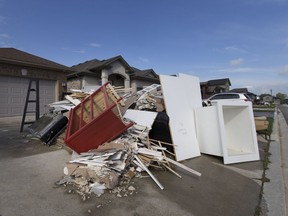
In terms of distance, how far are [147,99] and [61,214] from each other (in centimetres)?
487

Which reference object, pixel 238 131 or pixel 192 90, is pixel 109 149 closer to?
pixel 192 90

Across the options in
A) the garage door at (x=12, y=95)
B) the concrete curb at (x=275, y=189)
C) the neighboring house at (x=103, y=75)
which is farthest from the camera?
the neighboring house at (x=103, y=75)

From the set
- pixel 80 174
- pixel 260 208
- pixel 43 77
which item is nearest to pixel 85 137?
pixel 80 174

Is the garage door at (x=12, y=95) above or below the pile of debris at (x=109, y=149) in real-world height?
above

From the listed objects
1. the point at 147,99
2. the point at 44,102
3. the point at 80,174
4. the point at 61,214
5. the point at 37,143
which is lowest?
the point at 61,214

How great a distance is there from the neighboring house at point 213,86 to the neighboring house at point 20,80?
28.6 m

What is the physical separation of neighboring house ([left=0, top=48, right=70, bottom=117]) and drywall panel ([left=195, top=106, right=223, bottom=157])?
11.1 metres

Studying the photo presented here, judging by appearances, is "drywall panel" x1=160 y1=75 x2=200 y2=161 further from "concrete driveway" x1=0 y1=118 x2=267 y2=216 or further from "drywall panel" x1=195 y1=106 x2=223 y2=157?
"concrete driveway" x1=0 y1=118 x2=267 y2=216

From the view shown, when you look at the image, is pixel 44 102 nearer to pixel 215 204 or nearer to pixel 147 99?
pixel 147 99

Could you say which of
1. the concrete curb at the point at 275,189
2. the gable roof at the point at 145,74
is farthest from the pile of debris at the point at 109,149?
the gable roof at the point at 145,74

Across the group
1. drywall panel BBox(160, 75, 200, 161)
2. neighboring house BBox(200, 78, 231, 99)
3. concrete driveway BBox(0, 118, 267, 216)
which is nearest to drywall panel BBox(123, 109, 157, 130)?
drywall panel BBox(160, 75, 200, 161)

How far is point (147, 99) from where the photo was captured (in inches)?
281

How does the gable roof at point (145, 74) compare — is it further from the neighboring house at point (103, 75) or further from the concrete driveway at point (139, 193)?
the concrete driveway at point (139, 193)

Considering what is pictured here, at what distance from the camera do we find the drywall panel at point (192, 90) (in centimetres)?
654
